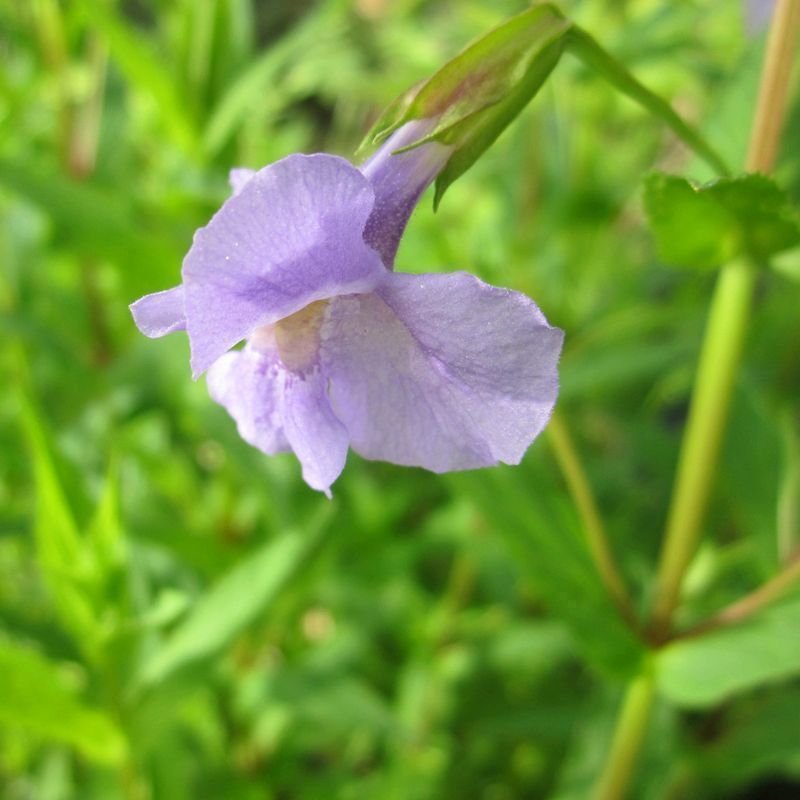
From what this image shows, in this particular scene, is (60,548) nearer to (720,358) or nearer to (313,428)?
(313,428)

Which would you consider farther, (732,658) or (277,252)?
(732,658)

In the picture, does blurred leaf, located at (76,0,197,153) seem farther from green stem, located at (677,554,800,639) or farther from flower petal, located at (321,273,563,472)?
green stem, located at (677,554,800,639)

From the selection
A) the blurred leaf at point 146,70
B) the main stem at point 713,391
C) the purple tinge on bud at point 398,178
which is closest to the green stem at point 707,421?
the main stem at point 713,391

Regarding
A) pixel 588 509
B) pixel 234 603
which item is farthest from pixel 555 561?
pixel 234 603

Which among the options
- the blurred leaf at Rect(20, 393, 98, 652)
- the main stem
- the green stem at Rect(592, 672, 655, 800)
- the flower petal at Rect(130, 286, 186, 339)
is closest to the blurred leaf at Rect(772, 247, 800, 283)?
the main stem

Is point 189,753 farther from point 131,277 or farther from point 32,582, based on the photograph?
point 131,277

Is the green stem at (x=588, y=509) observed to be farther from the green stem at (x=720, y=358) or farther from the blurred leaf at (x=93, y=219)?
the blurred leaf at (x=93, y=219)

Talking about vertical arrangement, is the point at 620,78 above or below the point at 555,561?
above
